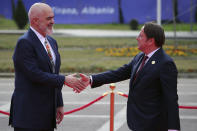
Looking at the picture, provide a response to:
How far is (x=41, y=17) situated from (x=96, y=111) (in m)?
5.41

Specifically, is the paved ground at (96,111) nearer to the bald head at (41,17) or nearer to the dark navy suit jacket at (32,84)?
the dark navy suit jacket at (32,84)

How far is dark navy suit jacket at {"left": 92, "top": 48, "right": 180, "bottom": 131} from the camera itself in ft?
14.5

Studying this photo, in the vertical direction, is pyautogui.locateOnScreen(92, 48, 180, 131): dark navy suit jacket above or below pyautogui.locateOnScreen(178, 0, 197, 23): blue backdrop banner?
above

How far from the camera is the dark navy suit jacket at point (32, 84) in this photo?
464 cm

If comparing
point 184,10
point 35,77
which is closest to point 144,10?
point 184,10

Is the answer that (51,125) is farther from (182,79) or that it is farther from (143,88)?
(182,79)

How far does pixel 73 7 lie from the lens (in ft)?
119

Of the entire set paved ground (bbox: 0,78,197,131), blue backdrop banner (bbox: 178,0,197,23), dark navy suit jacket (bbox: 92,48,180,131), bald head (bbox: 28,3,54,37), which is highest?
bald head (bbox: 28,3,54,37)

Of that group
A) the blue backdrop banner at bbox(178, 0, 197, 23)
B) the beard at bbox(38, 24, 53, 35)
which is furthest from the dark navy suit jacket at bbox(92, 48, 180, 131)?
the blue backdrop banner at bbox(178, 0, 197, 23)

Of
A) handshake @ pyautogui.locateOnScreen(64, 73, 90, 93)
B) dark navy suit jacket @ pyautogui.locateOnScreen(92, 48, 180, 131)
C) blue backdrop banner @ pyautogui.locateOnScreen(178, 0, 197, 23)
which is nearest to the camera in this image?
dark navy suit jacket @ pyautogui.locateOnScreen(92, 48, 180, 131)

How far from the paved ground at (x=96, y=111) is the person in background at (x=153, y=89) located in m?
3.79

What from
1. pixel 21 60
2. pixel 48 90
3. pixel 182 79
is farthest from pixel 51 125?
pixel 182 79

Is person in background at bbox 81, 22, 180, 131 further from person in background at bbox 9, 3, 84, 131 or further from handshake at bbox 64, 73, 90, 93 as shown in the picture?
person in background at bbox 9, 3, 84, 131

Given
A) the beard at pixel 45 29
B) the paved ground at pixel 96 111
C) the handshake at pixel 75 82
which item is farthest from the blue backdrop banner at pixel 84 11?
the beard at pixel 45 29
